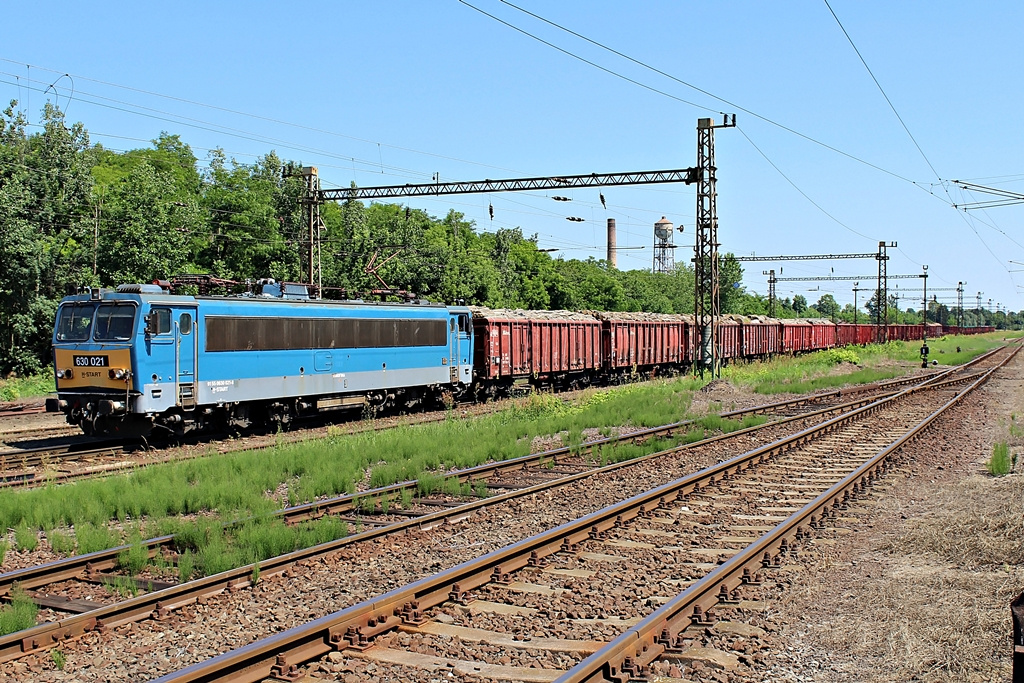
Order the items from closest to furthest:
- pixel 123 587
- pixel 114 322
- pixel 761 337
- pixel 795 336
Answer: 1. pixel 123 587
2. pixel 114 322
3. pixel 761 337
4. pixel 795 336

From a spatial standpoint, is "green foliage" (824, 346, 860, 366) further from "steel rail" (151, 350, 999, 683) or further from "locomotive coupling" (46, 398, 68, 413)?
"steel rail" (151, 350, 999, 683)

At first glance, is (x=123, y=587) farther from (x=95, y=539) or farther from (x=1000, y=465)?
(x=1000, y=465)

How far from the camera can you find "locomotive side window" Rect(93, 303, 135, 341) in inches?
661

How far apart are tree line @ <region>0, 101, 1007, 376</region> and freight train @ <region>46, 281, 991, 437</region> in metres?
1.79

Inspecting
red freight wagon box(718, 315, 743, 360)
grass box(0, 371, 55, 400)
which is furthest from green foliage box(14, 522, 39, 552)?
red freight wagon box(718, 315, 743, 360)

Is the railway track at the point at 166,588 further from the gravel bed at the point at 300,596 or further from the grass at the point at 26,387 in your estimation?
the grass at the point at 26,387

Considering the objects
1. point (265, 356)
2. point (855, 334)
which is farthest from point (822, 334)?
point (265, 356)

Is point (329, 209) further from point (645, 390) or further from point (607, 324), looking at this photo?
point (645, 390)

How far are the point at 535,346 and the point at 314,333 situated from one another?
1164 cm

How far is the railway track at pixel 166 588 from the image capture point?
644cm

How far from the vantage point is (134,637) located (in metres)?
6.71

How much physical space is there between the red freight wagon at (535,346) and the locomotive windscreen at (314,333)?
3.41 m

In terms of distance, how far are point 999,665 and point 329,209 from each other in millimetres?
70020

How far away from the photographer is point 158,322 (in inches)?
670
